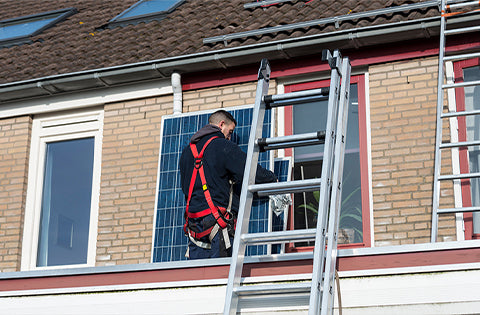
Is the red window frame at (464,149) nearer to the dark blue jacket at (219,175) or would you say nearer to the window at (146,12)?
the dark blue jacket at (219,175)

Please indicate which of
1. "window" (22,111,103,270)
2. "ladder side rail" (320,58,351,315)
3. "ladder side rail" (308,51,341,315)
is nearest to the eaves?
"window" (22,111,103,270)

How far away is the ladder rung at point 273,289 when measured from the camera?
4277mm

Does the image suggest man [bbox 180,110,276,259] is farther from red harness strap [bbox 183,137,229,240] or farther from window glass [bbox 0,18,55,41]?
window glass [bbox 0,18,55,41]

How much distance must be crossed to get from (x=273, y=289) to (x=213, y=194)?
1.66m

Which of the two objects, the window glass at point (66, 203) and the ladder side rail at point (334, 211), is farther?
the window glass at point (66, 203)

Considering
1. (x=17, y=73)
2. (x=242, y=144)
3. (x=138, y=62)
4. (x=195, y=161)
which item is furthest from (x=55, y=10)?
(x=195, y=161)

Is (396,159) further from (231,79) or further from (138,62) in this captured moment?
(138,62)

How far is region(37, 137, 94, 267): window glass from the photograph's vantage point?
8.89m

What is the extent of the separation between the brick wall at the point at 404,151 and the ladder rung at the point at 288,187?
2.92 m

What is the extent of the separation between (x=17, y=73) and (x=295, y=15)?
138 inches

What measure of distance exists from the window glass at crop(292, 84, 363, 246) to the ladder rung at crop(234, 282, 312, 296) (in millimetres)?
3094

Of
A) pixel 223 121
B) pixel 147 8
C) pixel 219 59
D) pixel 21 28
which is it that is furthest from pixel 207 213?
pixel 21 28

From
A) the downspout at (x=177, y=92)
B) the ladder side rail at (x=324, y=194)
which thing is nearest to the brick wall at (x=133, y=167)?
the downspout at (x=177, y=92)

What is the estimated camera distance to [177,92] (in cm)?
859
